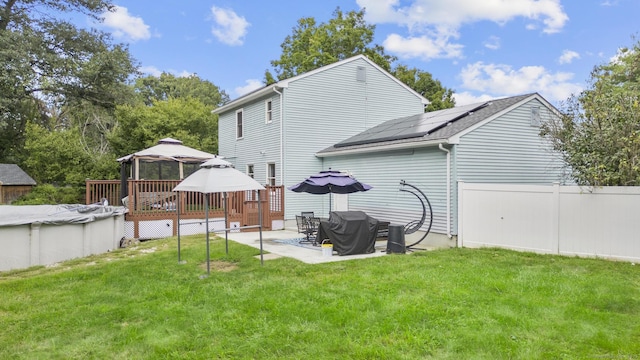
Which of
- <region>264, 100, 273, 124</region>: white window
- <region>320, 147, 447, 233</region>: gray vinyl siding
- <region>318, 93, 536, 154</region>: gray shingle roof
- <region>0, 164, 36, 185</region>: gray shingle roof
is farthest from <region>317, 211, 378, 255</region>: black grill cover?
<region>0, 164, 36, 185</region>: gray shingle roof

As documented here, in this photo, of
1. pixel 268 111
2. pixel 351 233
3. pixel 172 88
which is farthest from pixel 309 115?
pixel 172 88

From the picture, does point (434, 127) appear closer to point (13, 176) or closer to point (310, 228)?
point (310, 228)

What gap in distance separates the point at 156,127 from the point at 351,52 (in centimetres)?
1505

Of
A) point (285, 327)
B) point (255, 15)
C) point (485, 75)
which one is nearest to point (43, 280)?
point (285, 327)

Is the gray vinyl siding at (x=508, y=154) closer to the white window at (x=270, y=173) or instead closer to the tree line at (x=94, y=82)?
the tree line at (x=94, y=82)

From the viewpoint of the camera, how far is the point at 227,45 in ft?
88.4

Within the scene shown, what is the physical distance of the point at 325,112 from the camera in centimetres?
1556

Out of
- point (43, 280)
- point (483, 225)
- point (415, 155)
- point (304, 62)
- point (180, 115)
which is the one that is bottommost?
point (43, 280)

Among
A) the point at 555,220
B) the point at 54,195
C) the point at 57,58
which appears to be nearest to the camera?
the point at 555,220

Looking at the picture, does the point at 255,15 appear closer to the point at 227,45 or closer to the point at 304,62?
the point at 227,45

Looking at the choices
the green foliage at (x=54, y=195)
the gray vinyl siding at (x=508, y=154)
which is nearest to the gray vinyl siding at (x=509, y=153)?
the gray vinyl siding at (x=508, y=154)

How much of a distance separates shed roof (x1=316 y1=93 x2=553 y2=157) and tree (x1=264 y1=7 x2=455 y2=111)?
15.6m

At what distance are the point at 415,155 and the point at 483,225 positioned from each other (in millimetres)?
2669

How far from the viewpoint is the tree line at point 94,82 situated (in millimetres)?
20344
